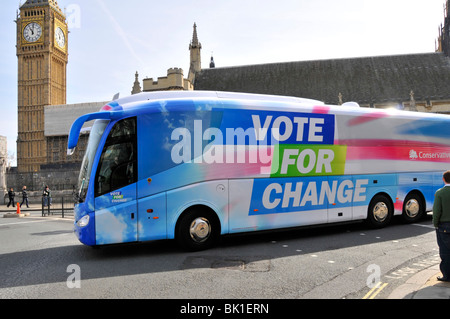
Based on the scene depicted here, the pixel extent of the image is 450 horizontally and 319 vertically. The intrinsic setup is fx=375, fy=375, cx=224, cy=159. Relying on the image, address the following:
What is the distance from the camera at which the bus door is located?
20.9 ft

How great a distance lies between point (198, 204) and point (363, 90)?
36.3 meters

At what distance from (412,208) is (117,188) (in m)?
7.67

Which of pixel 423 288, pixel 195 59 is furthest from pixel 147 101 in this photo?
pixel 195 59

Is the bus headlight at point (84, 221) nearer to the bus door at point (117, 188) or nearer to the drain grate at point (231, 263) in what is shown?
the bus door at point (117, 188)

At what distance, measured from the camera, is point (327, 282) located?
4.94m

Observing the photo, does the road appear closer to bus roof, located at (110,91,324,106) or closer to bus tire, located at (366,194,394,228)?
bus tire, located at (366,194,394,228)

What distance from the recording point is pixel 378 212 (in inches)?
363

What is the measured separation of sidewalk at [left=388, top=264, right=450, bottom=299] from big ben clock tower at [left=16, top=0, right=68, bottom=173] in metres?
84.8

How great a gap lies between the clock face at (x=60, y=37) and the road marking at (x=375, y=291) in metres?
91.8

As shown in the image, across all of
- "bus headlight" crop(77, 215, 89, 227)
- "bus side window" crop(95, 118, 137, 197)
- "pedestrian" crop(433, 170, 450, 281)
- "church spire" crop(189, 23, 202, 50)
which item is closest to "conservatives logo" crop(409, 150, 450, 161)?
"pedestrian" crop(433, 170, 450, 281)

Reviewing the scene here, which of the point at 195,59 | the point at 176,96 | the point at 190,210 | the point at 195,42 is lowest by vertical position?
the point at 190,210

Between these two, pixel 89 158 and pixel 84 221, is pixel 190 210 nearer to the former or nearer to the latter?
pixel 84 221

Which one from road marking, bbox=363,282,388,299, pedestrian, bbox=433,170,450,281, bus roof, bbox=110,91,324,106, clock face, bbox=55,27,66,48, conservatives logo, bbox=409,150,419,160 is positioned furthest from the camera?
clock face, bbox=55,27,66,48
